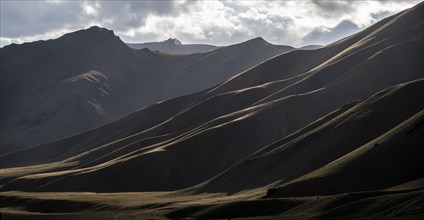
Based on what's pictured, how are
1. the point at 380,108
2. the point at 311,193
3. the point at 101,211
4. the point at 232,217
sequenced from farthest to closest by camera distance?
the point at 380,108
the point at 101,211
the point at 311,193
the point at 232,217

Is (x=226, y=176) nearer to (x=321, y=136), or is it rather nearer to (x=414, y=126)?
(x=321, y=136)

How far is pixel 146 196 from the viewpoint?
559 feet

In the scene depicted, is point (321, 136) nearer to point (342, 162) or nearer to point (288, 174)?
point (288, 174)

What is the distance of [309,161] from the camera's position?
155125 millimetres

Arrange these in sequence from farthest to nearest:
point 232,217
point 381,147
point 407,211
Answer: point 381,147, point 232,217, point 407,211

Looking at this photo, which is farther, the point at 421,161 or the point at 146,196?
the point at 146,196

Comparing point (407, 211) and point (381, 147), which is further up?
point (381, 147)

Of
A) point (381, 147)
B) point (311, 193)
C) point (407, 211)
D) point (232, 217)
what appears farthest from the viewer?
point (381, 147)

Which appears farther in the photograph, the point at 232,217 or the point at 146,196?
the point at 146,196

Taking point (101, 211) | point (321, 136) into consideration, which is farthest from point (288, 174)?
point (101, 211)

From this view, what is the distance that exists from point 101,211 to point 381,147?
63834mm

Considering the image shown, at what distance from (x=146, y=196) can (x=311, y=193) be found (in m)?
69.0

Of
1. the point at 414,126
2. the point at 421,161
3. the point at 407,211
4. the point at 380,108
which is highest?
the point at 380,108

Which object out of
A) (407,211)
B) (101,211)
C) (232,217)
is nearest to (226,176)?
(101,211)
